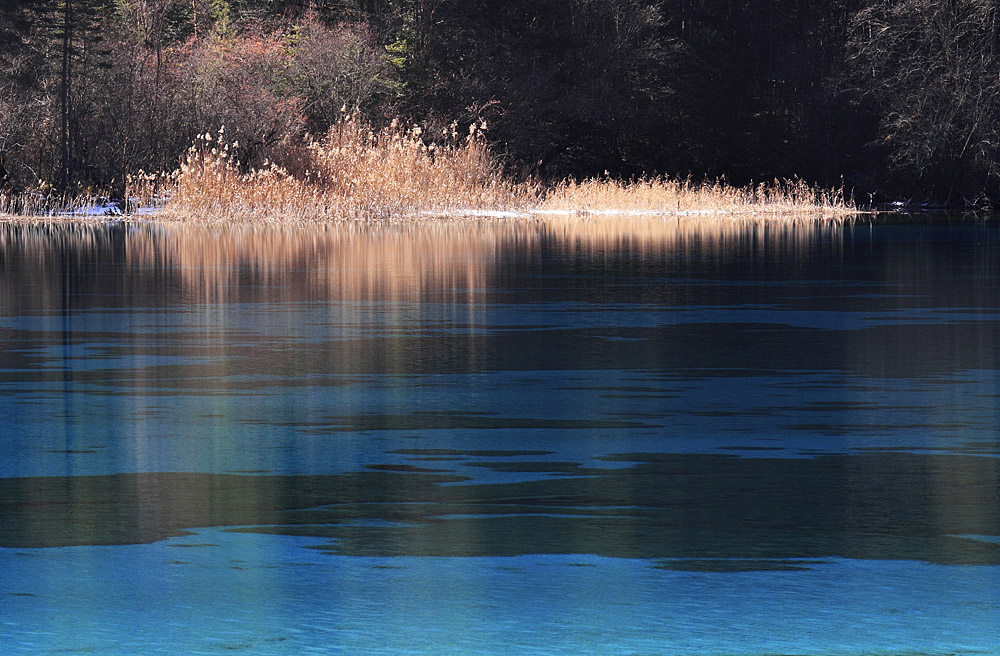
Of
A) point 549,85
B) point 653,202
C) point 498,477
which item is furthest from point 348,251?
point 549,85

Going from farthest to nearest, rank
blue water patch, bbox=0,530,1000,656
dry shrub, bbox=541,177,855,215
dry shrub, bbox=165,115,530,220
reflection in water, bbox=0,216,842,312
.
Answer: dry shrub, bbox=541,177,855,215 < dry shrub, bbox=165,115,530,220 < reflection in water, bbox=0,216,842,312 < blue water patch, bbox=0,530,1000,656

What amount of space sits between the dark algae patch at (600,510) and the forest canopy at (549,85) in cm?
3878

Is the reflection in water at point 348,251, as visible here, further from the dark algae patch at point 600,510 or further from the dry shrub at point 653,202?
the dark algae patch at point 600,510

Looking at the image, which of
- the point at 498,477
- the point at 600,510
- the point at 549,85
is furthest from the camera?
the point at 549,85

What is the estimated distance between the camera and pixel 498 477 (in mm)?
7203

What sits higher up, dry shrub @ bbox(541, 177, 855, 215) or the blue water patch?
dry shrub @ bbox(541, 177, 855, 215)

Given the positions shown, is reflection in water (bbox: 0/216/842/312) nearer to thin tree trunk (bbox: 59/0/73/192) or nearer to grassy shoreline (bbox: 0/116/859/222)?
grassy shoreline (bbox: 0/116/859/222)

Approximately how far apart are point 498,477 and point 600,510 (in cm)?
81

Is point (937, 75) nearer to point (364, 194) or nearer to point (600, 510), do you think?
point (364, 194)

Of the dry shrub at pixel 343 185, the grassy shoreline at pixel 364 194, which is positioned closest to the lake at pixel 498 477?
the dry shrub at pixel 343 185

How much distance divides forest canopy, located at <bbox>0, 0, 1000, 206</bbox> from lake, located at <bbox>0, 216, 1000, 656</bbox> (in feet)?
107

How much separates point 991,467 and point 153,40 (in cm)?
5119

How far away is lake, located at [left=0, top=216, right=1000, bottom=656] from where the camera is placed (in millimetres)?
4957

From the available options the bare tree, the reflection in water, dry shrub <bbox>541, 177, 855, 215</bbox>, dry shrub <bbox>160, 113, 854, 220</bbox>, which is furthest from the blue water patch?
the bare tree
